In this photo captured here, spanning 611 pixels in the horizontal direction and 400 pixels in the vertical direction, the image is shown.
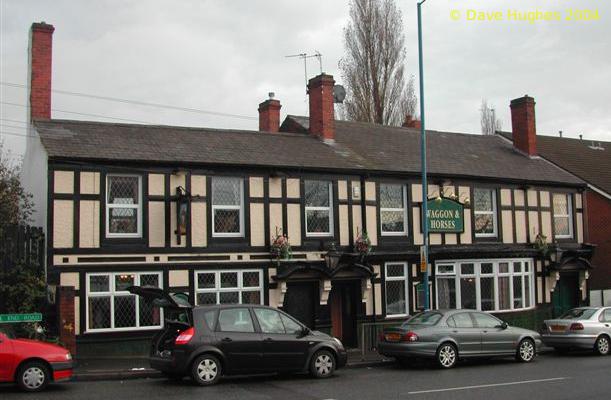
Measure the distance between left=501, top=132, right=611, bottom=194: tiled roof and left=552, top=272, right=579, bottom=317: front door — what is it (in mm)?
4706

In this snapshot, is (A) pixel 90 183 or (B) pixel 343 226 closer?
(A) pixel 90 183

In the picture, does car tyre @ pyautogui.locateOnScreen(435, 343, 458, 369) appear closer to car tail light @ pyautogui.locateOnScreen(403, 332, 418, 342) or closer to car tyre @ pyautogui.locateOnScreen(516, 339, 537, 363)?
car tail light @ pyautogui.locateOnScreen(403, 332, 418, 342)

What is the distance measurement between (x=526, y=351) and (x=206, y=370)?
862 centimetres

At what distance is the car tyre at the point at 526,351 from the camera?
700 inches

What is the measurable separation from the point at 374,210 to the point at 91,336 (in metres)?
9.24

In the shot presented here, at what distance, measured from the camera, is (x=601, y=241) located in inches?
1147

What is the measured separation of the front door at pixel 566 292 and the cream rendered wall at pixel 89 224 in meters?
16.7

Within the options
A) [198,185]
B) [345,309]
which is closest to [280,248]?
[198,185]

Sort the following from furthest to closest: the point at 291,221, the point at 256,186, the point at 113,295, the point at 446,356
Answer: the point at 291,221 < the point at 256,186 < the point at 113,295 < the point at 446,356

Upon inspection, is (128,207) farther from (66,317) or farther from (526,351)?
(526,351)

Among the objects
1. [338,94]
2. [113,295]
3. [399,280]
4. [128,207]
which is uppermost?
[338,94]

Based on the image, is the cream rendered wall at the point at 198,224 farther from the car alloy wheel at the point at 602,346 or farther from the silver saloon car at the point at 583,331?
the car alloy wheel at the point at 602,346

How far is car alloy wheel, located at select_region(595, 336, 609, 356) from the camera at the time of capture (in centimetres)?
1920

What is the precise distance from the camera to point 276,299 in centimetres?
2025
